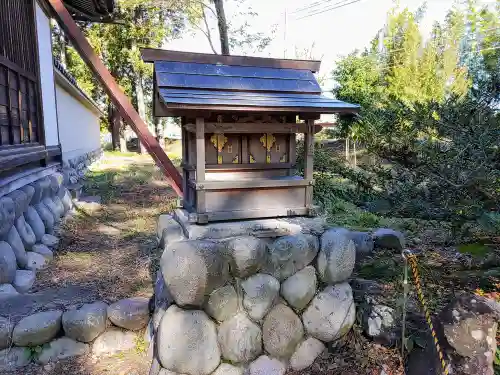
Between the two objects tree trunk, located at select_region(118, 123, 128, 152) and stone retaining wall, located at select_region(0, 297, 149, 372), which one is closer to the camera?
stone retaining wall, located at select_region(0, 297, 149, 372)

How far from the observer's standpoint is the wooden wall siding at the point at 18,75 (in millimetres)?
5246

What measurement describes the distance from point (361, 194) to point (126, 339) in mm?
3048

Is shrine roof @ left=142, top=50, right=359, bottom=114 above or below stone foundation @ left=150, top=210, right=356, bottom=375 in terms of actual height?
above

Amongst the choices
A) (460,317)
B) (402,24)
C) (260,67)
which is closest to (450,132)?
(460,317)

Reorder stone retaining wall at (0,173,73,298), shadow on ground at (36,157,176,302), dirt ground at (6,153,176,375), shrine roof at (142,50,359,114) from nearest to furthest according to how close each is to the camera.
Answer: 1. shrine roof at (142,50,359,114)
2. dirt ground at (6,153,176,375)
3. stone retaining wall at (0,173,73,298)
4. shadow on ground at (36,157,176,302)

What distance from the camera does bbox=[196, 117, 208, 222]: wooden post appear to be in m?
3.32

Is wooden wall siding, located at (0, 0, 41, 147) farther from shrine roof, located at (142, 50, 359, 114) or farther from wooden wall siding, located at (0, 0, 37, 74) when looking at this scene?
shrine roof, located at (142, 50, 359, 114)

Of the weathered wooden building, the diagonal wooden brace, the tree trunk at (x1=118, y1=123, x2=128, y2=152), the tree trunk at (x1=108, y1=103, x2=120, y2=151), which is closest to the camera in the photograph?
the weathered wooden building

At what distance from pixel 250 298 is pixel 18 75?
17.2 ft

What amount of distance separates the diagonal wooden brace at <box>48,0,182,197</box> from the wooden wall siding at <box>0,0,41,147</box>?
0.52m

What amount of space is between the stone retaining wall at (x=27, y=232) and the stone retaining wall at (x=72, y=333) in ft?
→ 2.50

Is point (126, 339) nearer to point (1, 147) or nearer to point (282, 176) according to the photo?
point (282, 176)

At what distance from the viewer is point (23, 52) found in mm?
6168

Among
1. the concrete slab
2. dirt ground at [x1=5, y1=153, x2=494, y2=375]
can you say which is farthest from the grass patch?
the concrete slab
